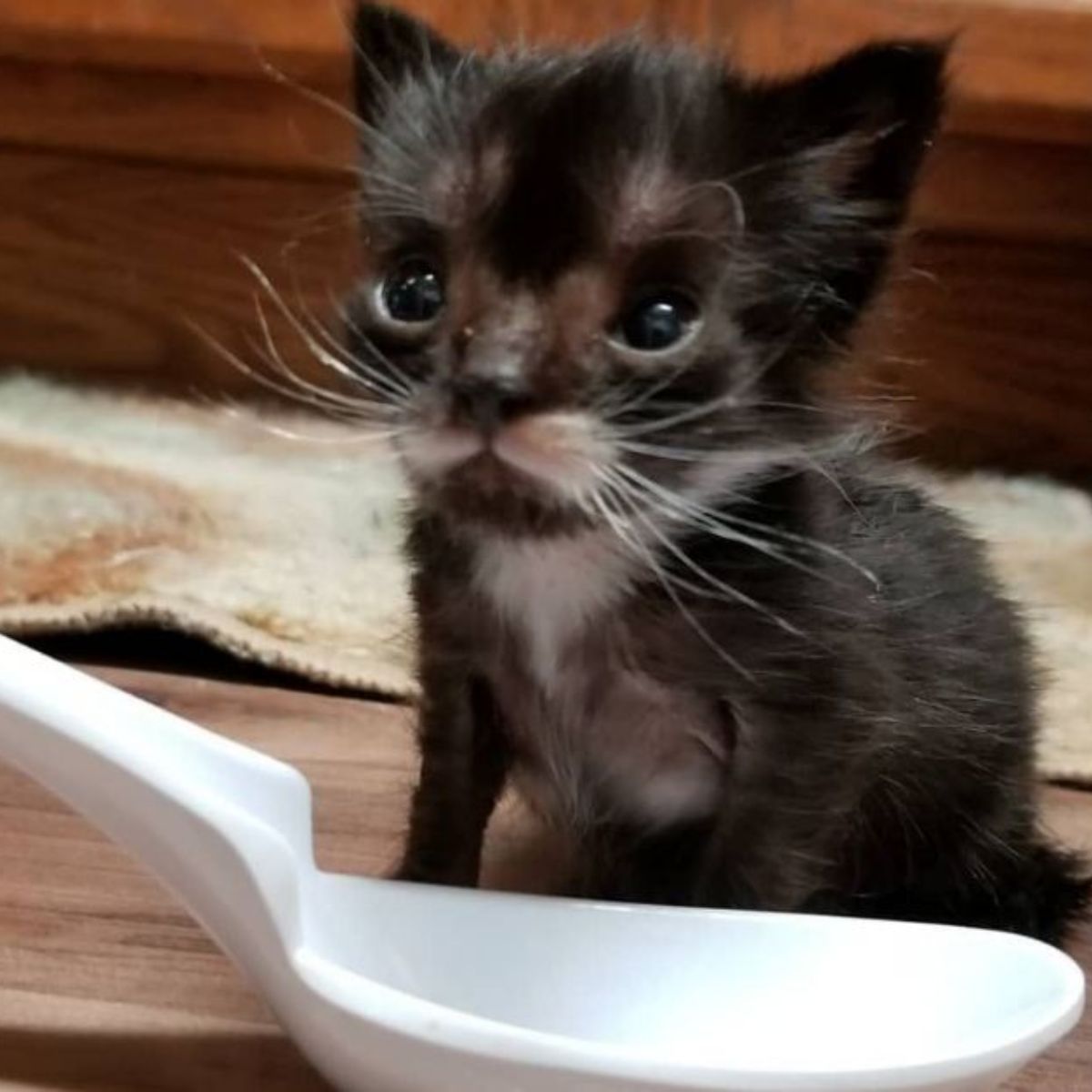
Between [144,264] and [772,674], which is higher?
[772,674]

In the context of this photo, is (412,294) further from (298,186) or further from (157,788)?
(298,186)

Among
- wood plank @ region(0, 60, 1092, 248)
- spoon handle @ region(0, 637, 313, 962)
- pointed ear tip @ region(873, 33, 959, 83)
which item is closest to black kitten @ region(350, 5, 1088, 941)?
pointed ear tip @ region(873, 33, 959, 83)

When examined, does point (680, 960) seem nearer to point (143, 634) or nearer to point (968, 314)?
point (143, 634)

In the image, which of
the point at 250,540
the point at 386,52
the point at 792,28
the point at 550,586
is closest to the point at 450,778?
the point at 550,586

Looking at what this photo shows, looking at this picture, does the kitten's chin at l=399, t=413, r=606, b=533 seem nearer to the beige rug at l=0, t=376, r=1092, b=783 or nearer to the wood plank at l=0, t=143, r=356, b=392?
the beige rug at l=0, t=376, r=1092, b=783

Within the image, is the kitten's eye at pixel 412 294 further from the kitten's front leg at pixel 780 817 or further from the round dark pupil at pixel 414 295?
the kitten's front leg at pixel 780 817

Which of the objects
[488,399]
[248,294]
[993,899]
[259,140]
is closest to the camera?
[488,399]

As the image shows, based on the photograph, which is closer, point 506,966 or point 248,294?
point 506,966
